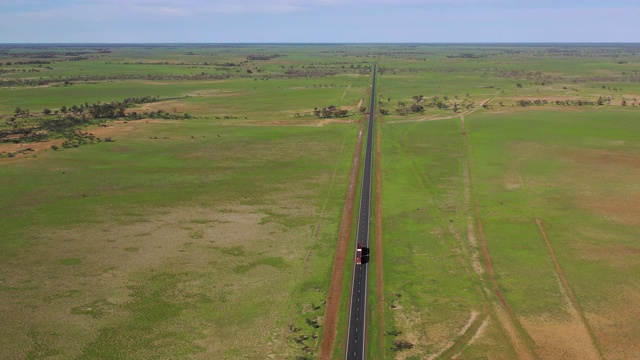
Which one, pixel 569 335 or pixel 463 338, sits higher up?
pixel 569 335

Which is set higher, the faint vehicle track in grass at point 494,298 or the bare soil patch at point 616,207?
the bare soil patch at point 616,207

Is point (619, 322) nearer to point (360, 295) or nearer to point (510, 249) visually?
point (510, 249)

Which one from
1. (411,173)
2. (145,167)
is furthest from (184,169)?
(411,173)

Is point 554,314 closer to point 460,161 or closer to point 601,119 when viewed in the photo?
point 460,161

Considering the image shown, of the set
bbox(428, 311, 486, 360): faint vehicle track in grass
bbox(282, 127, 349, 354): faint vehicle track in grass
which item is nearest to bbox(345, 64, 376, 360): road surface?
bbox(282, 127, 349, 354): faint vehicle track in grass

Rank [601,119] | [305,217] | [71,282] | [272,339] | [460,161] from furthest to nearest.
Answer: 1. [601,119]
2. [460,161]
3. [305,217]
4. [71,282]
5. [272,339]

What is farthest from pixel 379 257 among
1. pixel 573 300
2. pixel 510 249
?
pixel 573 300

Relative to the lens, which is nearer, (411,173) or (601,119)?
(411,173)

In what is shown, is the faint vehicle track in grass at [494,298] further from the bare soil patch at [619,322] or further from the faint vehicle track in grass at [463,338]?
the bare soil patch at [619,322]

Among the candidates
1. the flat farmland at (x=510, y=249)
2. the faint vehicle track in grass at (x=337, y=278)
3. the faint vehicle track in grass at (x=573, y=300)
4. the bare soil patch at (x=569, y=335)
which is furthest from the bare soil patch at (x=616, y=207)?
the faint vehicle track in grass at (x=337, y=278)
